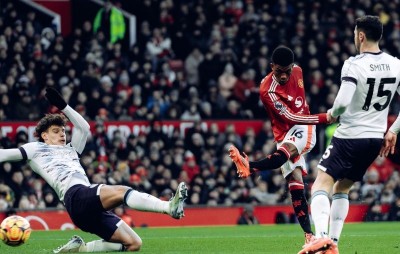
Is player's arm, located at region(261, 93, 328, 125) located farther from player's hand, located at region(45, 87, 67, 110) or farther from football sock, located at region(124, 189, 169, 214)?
player's hand, located at region(45, 87, 67, 110)

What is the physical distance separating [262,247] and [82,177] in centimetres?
253

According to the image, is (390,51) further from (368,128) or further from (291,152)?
(368,128)

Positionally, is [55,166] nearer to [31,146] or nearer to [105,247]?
[31,146]

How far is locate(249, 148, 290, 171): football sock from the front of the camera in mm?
11547

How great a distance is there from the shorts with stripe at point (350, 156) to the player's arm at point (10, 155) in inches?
130

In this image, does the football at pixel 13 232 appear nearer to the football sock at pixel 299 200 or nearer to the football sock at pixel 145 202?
the football sock at pixel 145 202

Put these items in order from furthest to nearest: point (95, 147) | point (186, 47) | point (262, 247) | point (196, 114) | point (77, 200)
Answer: point (186, 47), point (196, 114), point (95, 147), point (262, 247), point (77, 200)

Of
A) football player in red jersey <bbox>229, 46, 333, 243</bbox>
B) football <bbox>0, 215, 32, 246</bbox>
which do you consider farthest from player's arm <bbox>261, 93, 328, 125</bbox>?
football <bbox>0, 215, 32, 246</bbox>

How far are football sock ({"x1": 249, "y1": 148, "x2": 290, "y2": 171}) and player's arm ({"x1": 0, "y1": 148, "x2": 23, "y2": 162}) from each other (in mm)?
2598

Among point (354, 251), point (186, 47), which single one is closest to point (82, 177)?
point (354, 251)

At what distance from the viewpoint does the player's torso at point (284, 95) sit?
40.5 feet

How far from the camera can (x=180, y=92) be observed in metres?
23.7

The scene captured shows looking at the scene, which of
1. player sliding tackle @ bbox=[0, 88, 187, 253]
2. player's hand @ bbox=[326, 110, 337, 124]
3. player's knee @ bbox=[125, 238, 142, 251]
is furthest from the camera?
player's knee @ bbox=[125, 238, 142, 251]

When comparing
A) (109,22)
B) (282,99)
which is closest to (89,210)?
(282,99)
